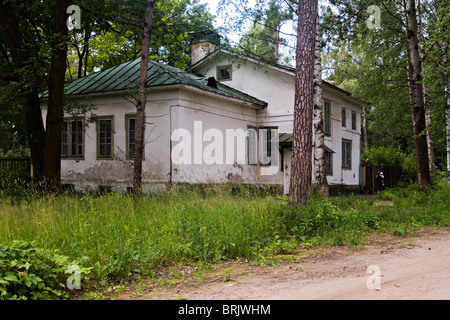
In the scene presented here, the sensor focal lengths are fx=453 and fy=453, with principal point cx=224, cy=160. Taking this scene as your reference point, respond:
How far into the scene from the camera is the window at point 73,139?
68.9 ft

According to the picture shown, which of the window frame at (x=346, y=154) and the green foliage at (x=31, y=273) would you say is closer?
the green foliage at (x=31, y=273)

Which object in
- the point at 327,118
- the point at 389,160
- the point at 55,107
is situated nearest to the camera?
the point at 55,107

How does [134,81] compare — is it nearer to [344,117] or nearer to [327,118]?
[327,118]

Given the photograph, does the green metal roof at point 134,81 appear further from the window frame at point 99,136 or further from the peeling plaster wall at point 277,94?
the window frame at point 99,136

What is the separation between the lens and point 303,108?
36.3 ft

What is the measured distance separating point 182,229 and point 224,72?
58.7 feet

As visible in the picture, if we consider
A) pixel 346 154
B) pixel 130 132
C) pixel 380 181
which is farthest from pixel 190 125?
pixel 380 181

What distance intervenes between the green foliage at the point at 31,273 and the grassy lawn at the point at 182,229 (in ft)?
0.48

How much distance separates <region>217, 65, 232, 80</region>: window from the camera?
2472 cm

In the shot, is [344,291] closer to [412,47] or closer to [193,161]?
[193,161]

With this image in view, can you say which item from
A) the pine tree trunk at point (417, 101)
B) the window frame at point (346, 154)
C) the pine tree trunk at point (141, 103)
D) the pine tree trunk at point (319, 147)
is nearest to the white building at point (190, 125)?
the window frame at point (346, 154)

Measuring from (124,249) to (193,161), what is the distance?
11.9m

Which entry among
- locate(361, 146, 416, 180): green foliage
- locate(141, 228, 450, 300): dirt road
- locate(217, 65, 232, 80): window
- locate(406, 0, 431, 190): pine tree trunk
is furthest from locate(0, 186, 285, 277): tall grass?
locate(361, 146, 416, 180): green foliage
